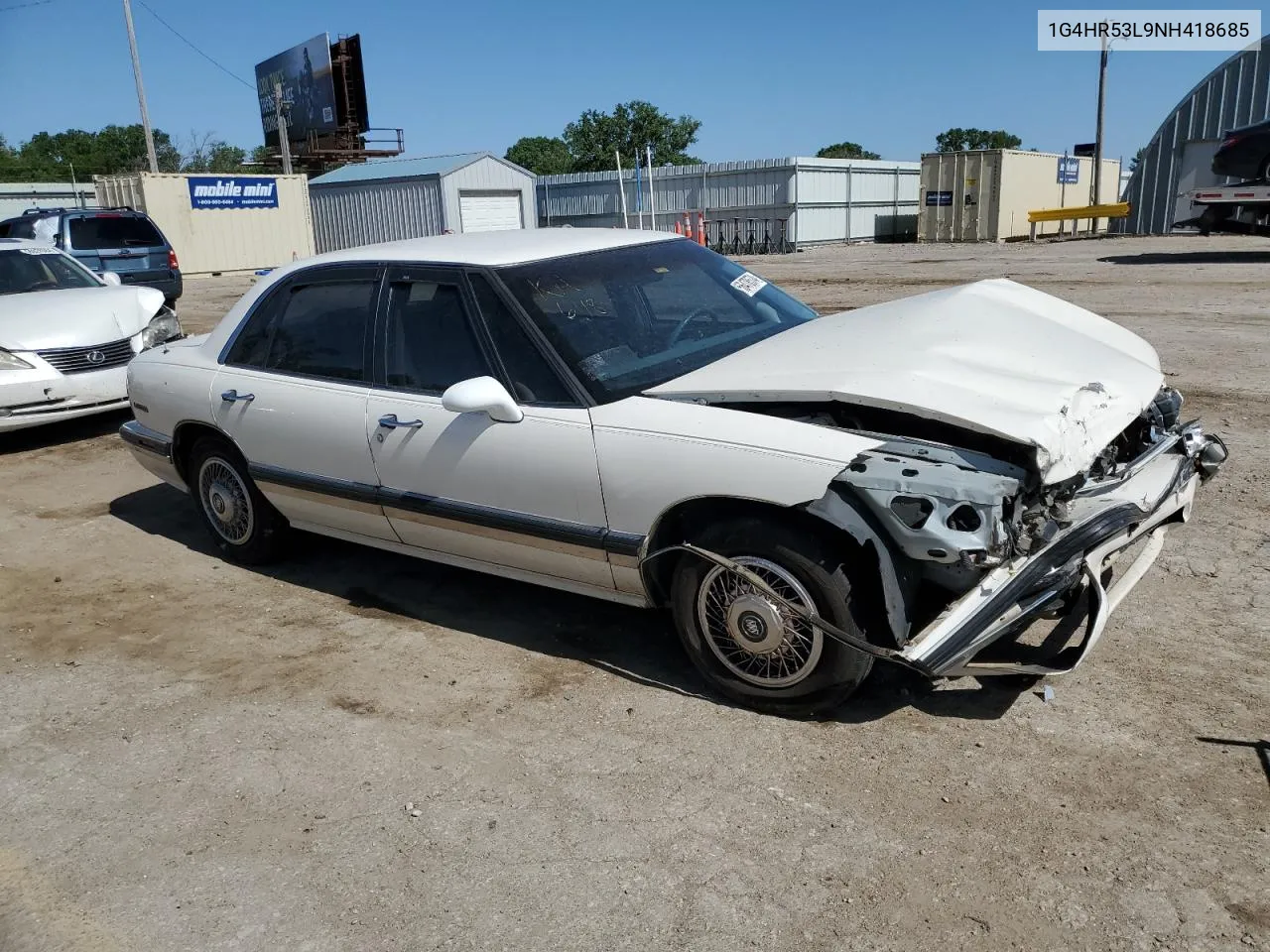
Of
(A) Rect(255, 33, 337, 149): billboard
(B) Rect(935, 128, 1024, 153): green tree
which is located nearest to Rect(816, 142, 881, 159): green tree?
(B) Rect(935, 128, 1024, 153): green tree

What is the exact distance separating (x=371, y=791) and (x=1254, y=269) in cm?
1735

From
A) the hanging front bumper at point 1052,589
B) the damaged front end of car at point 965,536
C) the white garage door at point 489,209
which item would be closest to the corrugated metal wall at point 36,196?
the white garage door at point 489,209

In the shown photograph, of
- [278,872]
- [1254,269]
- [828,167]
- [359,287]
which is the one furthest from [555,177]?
[278,872]

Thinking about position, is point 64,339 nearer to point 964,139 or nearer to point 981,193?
point 981,193

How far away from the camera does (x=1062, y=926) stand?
2477mm

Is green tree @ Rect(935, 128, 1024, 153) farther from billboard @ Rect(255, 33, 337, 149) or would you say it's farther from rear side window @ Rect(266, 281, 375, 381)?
rear side window @ Rect(266, 281, 375, 381)

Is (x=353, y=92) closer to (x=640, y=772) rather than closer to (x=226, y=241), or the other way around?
(x=226, y=241)

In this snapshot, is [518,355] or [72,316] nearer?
[518,355]

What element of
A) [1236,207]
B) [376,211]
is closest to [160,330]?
[1236,207]

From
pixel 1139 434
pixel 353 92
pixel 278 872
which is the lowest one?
pixel 278 872

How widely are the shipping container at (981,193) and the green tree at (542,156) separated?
155ft

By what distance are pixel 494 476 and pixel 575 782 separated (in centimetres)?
123

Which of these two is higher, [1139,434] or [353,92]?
[353,92]

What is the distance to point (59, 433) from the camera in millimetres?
8898
